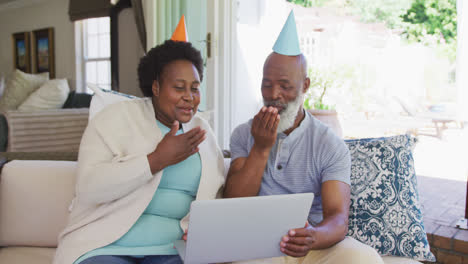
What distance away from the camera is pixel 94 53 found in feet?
21.3

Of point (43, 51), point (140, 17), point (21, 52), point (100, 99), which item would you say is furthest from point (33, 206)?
point (21, 52)

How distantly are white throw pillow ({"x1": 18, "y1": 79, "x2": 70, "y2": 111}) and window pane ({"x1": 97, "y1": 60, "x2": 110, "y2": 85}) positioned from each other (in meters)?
1.33

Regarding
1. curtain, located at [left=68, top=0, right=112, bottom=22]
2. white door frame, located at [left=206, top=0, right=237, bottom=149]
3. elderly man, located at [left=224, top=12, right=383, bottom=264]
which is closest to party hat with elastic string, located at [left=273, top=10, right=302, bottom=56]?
elderly man, located at [left=224, top=12, right=383, bottom=264]

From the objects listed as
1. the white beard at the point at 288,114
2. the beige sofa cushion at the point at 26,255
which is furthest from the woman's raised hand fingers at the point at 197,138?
the beige sofa cushion at the point at 26,255

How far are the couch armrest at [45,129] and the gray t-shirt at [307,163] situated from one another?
2.83 metres

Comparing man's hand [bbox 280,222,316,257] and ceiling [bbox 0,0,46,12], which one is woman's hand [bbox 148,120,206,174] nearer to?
man's hand [bbox 280,222,316,257]

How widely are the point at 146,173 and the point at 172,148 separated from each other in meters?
0.12

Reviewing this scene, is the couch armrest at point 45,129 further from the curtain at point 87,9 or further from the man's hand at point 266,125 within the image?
the man's hand at point 266,125

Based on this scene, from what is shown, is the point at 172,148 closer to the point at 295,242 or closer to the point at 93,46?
the point at 295,242

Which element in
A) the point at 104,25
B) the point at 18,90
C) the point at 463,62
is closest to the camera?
the point at 463,62

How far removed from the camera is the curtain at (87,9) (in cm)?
548

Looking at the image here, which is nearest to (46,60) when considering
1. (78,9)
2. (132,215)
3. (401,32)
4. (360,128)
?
(78,9)

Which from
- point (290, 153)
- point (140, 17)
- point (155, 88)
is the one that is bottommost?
point (290, 153)

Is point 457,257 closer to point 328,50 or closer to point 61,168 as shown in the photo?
point 61,168
